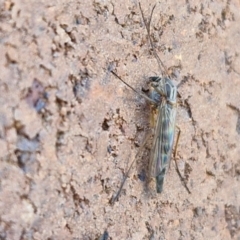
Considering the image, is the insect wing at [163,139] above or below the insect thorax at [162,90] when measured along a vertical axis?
below

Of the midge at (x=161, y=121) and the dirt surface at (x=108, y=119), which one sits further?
the midge at (x=161, y=121)

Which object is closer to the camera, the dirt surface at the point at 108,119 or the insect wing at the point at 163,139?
the dirt surface at the point at 108,119

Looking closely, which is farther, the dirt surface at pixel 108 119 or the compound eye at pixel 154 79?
the compound eye at pixel 154 79

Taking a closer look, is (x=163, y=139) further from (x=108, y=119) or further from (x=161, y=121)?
(x=108, y=119)

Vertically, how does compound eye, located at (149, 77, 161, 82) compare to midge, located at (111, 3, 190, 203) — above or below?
above

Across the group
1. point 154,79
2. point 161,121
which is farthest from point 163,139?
point 154,79

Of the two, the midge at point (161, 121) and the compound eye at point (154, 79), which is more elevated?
the compound eye at point (154, 79)
